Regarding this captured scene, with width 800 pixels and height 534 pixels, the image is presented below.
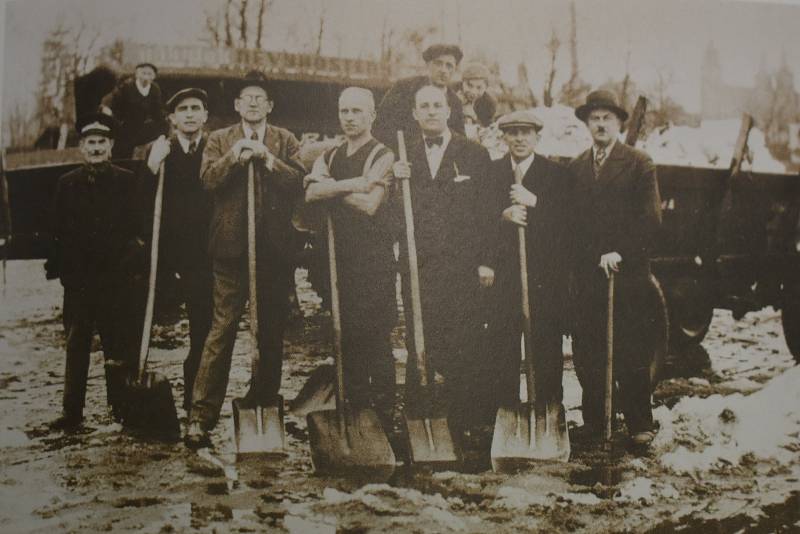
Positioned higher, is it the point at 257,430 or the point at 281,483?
the point at 257,430

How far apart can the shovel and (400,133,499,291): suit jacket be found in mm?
195

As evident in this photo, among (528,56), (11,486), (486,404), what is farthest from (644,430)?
(11,486)

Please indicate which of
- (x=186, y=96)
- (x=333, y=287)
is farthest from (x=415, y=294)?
(x=186, y=96)

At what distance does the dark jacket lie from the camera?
10.9ft

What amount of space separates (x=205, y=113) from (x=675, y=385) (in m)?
2.79

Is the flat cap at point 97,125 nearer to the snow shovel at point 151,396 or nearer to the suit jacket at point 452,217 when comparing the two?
the snow shovel at point 151,396

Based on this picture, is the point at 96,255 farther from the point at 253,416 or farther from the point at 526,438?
the point at 526,438

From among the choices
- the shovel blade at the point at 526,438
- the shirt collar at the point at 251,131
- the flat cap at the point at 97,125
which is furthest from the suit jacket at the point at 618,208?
the flat cap at the point at 97,125

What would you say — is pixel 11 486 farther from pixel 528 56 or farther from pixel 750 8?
pixel 750 8

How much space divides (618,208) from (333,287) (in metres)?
1.49

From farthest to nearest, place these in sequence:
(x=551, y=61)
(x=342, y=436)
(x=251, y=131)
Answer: (x=551, y=61) → (x=251, y=131) → (x=342, y=436)

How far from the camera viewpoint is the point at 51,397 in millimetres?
3283

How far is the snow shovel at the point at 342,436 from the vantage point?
320cm

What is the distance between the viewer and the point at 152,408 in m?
3.24
